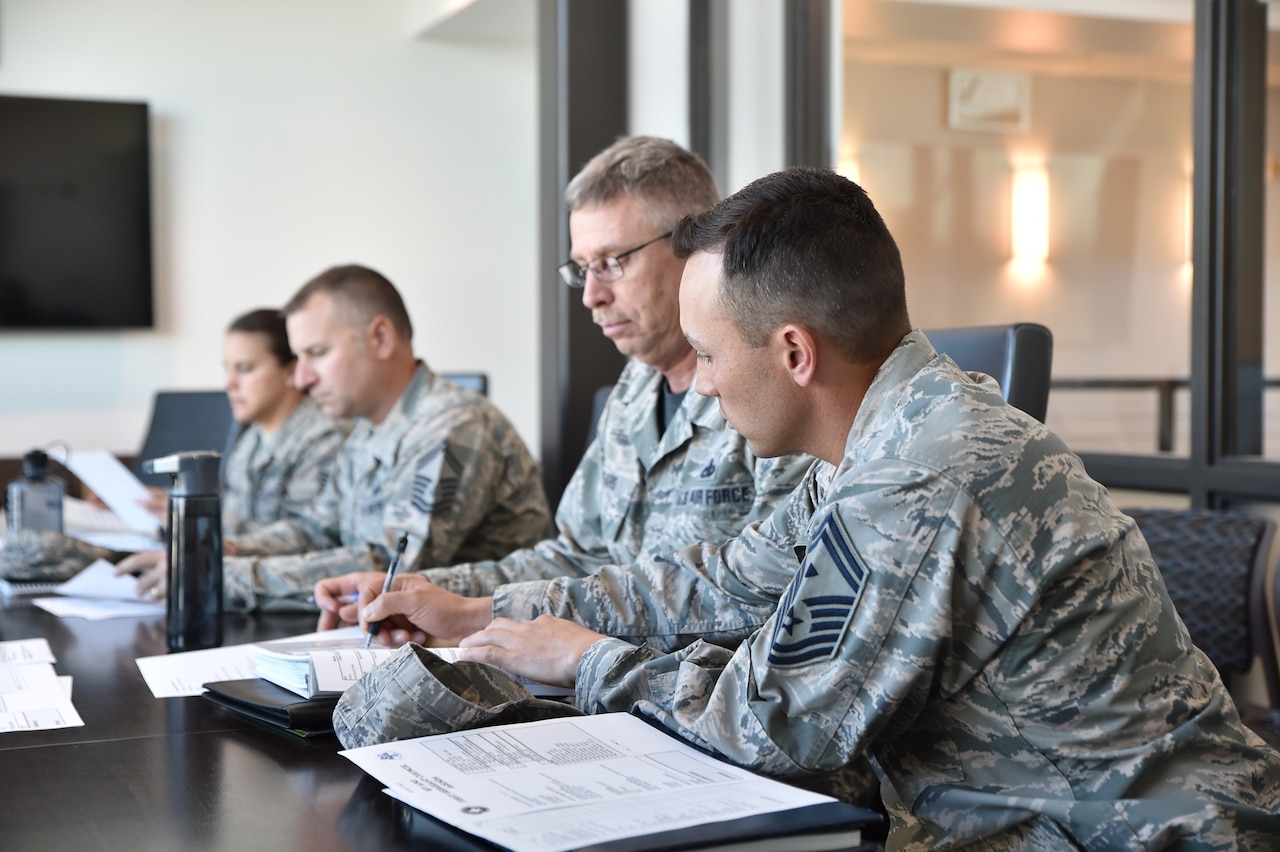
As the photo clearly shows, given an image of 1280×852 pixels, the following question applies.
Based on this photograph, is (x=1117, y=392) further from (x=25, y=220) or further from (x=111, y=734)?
(x=25, y=220)

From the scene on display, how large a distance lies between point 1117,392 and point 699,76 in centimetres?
139

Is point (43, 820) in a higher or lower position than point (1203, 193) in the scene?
lower

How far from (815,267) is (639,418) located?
0.87m

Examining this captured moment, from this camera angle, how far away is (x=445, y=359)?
5582mm

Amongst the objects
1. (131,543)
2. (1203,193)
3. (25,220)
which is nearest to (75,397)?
(25,220)

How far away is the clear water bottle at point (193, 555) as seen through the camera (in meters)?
1.68

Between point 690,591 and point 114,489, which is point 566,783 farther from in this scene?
point 114,489

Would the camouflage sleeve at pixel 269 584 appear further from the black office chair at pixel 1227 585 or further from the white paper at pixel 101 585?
the black office chair at pixel 1227 585

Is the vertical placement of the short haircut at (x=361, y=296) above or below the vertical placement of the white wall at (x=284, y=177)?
below

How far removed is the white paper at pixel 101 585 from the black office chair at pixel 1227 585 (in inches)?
69.8

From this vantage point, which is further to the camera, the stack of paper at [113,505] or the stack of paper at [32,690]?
the stack of paper at [113,505]

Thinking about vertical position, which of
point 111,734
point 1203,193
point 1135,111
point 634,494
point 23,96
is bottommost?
point 111,734

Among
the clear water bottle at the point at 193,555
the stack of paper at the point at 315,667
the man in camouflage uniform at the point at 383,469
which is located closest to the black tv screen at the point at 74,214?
the man in camouflage uniform at the point at 383,469

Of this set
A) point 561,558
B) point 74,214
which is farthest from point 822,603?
point 74,214
